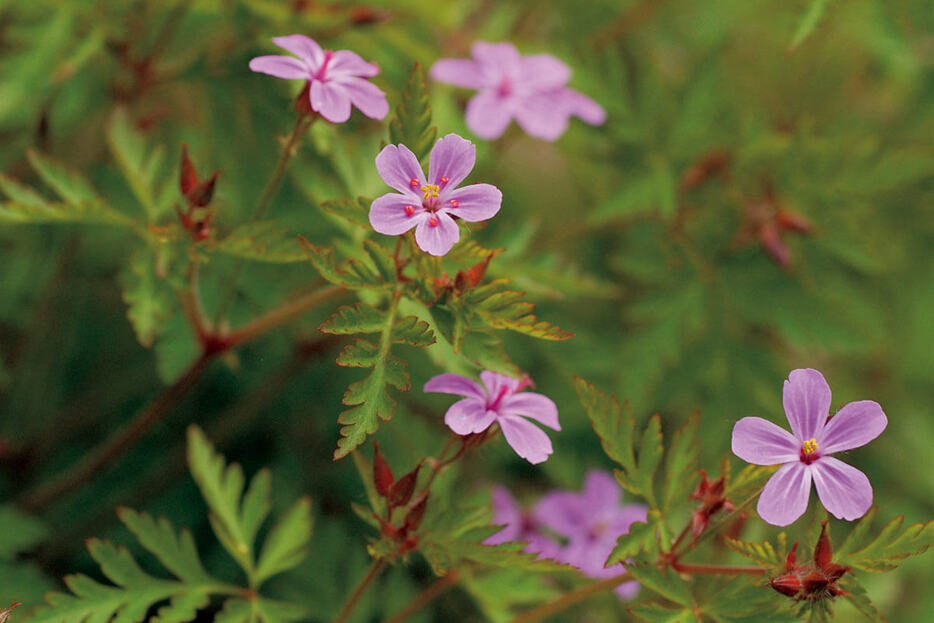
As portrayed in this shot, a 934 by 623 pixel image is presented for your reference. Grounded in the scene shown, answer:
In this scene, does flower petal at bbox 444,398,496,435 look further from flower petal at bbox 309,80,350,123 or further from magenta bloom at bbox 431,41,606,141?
magenta bloom at bbox 431,41,606,141

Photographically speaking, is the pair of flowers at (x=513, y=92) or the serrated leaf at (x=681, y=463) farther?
the pair of flowers at (x=513, y=92)

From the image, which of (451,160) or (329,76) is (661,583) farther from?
(329,76)

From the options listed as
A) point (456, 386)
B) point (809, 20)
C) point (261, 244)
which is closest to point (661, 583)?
point (456, 386)

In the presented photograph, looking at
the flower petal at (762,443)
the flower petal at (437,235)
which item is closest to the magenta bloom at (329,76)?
the flower petal at (437,235)

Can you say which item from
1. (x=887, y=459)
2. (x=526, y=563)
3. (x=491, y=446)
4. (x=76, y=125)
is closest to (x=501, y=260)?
(x=526, y=563)

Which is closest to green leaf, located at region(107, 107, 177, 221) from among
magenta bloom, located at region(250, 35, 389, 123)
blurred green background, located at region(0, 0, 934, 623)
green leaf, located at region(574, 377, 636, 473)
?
blurred green background, located at region(0, 0, 934, 623)

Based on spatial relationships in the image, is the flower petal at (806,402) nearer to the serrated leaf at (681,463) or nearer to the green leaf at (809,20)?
the serrated leaf at (681,463)
